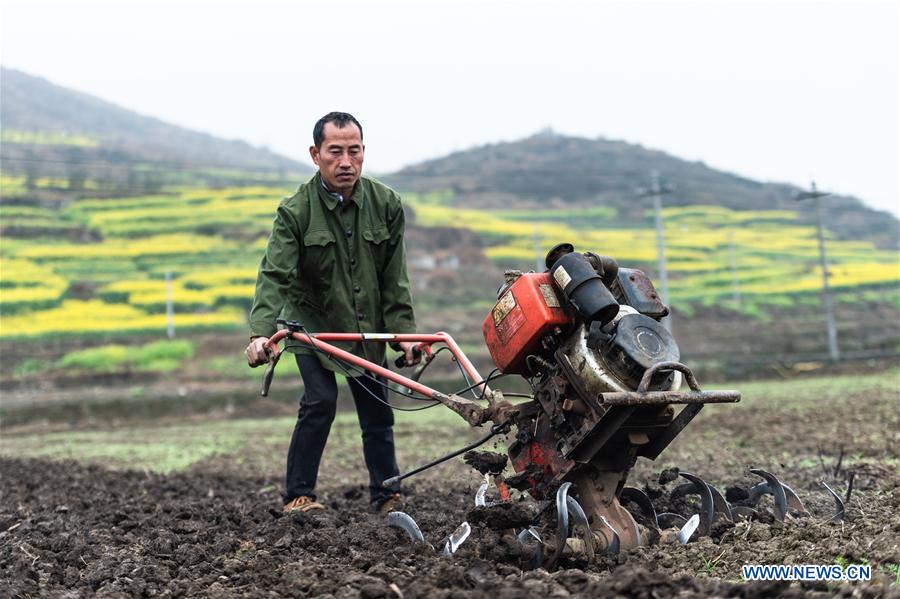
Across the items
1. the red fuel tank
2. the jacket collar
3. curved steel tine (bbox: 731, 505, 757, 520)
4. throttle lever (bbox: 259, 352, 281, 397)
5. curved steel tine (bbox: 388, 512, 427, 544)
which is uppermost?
the jacket collar

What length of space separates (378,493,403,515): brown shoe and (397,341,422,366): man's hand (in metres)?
0.85

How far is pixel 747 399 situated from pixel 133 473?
10.8m

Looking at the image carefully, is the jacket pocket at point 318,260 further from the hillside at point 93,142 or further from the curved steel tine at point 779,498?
the hillside at point 93,142

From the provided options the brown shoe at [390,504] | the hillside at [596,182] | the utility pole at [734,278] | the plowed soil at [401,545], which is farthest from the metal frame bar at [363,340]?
the hillside at [596,182]

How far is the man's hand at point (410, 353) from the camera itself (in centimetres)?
539

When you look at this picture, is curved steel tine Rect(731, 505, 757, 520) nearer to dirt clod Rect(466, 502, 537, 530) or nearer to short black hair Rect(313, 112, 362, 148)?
dirt clod Rect(466, 502, 537, 530)

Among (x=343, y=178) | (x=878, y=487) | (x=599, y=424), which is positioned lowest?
(x=878, y=487)

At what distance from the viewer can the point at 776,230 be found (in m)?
67.3

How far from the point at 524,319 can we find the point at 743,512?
4.72 ft

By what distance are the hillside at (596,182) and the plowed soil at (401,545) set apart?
63961 millimetres

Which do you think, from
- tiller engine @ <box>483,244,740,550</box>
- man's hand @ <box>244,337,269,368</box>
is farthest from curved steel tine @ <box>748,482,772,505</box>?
man's hand @ <box>244,337,269,368</box>

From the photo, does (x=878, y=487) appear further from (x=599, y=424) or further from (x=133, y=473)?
(x=133, y=473)

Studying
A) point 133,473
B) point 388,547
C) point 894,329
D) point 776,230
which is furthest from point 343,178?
point 776,230

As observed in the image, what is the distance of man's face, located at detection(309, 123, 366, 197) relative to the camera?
17.2 feet
